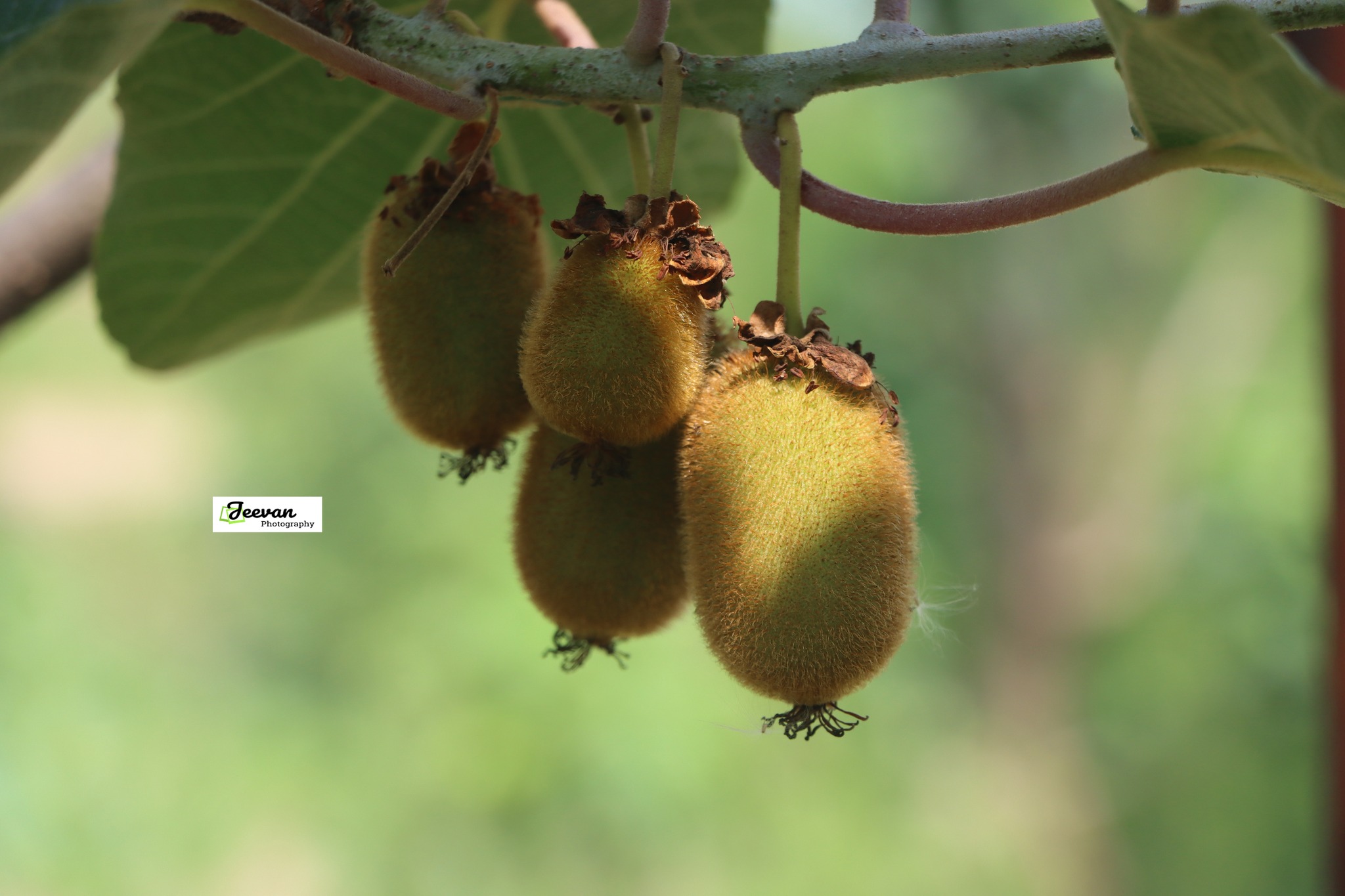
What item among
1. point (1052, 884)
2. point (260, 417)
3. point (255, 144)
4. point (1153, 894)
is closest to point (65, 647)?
point (260, 417)

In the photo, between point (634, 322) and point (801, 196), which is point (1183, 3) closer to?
point (801, 196)

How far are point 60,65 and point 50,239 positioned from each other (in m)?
0.91

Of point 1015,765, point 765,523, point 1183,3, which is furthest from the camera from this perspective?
point 1015,765

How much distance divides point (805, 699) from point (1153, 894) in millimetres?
8137

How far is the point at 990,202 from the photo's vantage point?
0.75m

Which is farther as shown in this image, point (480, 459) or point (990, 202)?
point (480, 459)

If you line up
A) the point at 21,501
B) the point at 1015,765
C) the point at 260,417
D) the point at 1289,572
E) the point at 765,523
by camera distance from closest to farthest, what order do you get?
the point at 765,523, the point at 21,501, the point at 260,417, the point at 1289,572, the point at 1015,765

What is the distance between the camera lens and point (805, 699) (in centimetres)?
76

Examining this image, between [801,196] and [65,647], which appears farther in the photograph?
[65,647]

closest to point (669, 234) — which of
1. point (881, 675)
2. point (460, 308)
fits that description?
point (460, 308)

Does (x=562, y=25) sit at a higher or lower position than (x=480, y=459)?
higher

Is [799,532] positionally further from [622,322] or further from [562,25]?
[562,25]

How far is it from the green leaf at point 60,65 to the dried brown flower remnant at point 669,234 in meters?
0.27

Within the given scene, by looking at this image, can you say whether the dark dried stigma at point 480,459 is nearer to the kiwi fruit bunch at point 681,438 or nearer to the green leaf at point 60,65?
the kiwi fruit bunch at point 681,438
